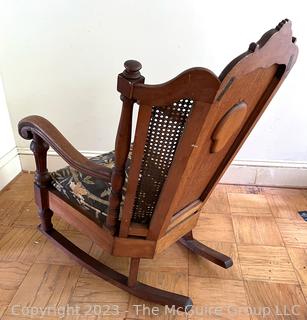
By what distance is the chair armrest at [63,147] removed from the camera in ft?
→ 3.10

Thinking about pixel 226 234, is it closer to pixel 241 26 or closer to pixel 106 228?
pixel 106 228

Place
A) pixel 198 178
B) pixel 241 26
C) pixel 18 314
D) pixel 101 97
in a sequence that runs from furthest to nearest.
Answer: pixel 101 97 → pixel 241 26 → pixel 18 314 → pixel 198 178

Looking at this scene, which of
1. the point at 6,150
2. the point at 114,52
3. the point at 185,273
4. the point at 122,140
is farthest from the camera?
the point at 6,150

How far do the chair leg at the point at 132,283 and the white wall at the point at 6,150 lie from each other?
753 millimetres

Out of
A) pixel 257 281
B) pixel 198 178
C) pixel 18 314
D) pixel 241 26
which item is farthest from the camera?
pixel 241 26

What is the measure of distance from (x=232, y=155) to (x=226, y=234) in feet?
2.25

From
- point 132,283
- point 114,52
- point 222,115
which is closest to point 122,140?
point 222,115

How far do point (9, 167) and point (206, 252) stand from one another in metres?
1.27

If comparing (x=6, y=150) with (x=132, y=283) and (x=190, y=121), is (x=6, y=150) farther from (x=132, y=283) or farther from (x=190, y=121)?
(x=190, y=121)

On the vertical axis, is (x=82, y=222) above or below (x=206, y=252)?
above

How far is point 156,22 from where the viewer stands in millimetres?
1558

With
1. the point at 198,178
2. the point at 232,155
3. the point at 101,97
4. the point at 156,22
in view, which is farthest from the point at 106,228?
the point at 156,22

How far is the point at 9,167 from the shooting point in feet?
6.25

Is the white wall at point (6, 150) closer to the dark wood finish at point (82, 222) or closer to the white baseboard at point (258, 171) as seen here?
the white baseboard at point (258, 171)
